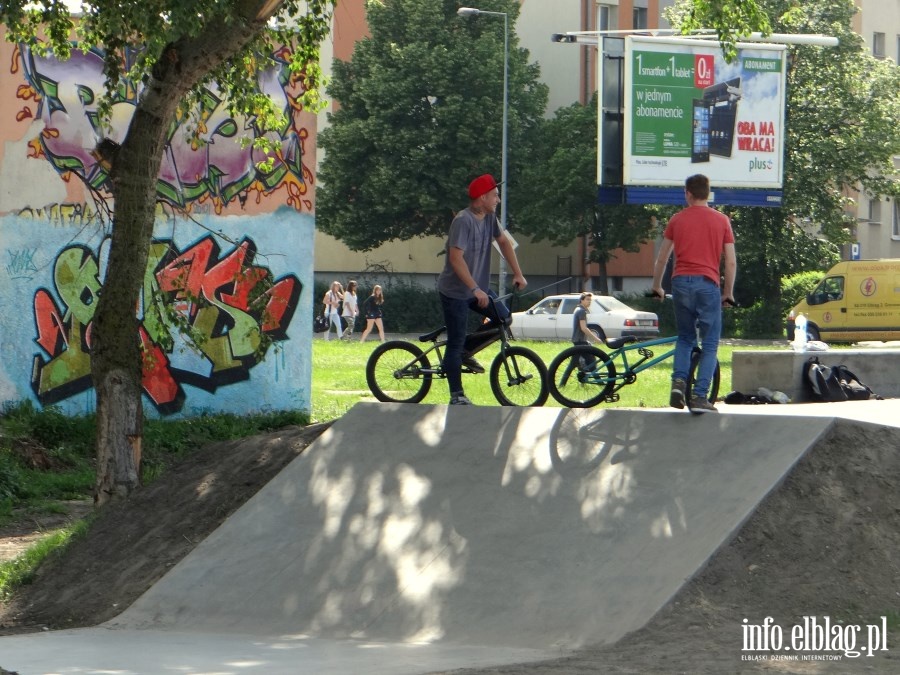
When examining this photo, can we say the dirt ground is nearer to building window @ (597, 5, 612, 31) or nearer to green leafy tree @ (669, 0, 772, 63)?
green leafy tree @ (669, 0, 772, 63)

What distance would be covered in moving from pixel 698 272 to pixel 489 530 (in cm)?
236

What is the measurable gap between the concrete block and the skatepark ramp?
6.60 m

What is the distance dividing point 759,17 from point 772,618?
22.1ft

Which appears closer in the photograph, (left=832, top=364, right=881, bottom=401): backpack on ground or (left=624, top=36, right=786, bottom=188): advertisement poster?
(left=832, top=364, right=881, bottom=401): backpack on ground

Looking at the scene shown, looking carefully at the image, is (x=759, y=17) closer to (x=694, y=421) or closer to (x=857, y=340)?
(x=694, y=421)

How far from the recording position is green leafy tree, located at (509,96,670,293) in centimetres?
5006

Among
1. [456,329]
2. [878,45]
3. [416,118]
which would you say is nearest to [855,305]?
[416,118]

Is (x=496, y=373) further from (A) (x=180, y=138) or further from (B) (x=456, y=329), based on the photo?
(A) (x=180, y=138)

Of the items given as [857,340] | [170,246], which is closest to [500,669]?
[170,246]

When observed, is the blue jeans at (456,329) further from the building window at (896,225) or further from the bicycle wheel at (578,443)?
the building window at (896,225)

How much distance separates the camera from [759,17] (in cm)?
1168

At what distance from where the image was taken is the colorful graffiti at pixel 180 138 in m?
14.8

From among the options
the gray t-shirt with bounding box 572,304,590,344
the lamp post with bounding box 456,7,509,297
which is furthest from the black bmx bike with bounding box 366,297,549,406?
the lamp post with bounding box 456,7,509,297

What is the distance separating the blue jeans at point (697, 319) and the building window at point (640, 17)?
159ft
